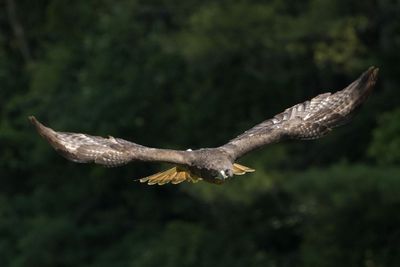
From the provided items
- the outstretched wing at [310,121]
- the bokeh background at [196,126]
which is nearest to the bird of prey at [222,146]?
the outstretched wing at [310,121]

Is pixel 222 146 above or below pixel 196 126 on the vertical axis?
below

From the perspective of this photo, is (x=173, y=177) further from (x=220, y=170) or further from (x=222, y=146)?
(x=220, y=170)

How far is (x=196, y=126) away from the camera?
3159 cm

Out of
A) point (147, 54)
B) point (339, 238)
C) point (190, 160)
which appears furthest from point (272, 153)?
point (190, 160)

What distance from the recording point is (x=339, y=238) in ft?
92.2

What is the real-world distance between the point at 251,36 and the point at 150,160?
11948 mm

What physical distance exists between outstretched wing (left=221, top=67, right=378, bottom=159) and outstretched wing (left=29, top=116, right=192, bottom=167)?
61 centimetres

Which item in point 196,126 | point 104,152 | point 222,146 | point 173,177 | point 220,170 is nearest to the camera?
point 220,170

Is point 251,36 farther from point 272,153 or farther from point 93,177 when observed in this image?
point 93,177

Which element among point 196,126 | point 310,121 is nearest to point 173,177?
point 310,121

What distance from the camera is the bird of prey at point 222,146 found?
16.8 meters

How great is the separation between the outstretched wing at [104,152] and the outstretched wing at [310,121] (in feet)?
2.00

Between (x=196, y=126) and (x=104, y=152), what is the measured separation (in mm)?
14676

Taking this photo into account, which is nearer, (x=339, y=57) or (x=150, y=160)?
(x=150, y=160)
